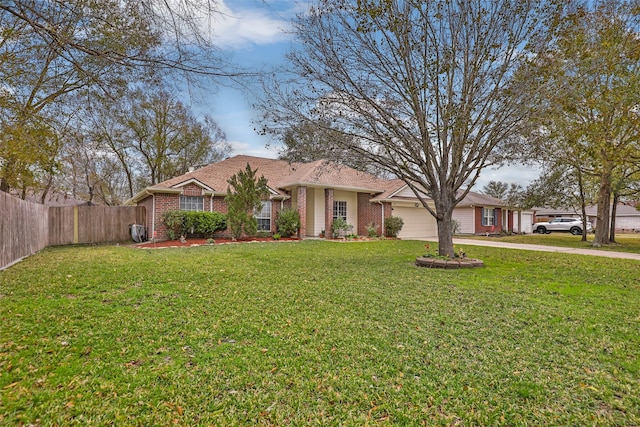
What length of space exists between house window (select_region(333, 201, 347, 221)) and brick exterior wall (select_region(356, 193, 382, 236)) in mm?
1101

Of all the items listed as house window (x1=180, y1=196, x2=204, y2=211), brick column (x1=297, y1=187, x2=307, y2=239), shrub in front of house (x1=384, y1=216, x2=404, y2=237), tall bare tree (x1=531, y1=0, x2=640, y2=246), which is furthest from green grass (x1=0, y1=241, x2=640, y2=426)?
shrub in front of house (x1=384, y1=216, x2=404, y2=237)

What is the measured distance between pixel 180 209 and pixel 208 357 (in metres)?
13.8

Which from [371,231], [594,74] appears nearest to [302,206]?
[371,231]

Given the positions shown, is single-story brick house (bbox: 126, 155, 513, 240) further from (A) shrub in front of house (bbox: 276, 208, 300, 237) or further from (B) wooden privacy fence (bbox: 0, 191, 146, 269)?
(B) wooden privacy fence (bbox: 0, 191, 146, 269)

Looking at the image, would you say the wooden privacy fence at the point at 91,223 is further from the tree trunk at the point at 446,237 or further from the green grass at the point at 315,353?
the tree trunk at the point at 446,237

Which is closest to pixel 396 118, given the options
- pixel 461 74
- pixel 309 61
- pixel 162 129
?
pixel 461 74

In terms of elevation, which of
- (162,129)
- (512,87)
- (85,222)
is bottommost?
(85,222)

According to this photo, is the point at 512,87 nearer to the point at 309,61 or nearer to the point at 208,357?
the point at 309,61

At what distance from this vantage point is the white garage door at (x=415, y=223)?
20422 millimetres

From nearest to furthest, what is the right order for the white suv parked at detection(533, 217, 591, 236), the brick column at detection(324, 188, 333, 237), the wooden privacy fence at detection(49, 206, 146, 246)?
the wooden privacy fence at detection(49, 206, 146, 246), the brick column at detection(324, 188, 333, 237), the white suv parked at detection(533, 217, 591, 236)

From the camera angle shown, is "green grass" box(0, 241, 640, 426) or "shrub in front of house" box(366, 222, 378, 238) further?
"shrub in front of house" box(366, 222, 378, 238)

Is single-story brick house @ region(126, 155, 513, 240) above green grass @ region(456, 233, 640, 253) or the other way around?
above

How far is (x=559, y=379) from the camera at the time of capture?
8.98 ft

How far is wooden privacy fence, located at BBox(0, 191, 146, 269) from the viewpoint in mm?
7879
